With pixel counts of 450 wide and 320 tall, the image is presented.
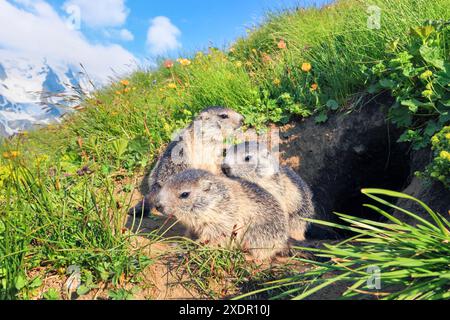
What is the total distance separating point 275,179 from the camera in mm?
5480

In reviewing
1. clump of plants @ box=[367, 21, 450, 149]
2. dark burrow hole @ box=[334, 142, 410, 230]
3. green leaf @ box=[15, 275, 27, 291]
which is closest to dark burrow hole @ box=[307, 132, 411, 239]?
dark burrow hole @ box=[334, 142, 410, 230]

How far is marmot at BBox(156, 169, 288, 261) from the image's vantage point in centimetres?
432

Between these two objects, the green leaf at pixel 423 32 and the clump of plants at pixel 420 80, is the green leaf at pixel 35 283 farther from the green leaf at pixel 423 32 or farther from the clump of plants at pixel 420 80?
the green leaf at pixel 423 32

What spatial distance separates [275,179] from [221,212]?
132 centimetres

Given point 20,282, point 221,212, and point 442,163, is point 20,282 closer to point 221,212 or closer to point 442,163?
point 221,212

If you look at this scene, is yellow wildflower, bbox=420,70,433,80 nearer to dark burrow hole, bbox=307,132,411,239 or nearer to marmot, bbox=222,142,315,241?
dark burrow hole, bbox=307,132,411,239

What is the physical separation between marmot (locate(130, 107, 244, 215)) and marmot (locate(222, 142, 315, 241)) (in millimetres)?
295

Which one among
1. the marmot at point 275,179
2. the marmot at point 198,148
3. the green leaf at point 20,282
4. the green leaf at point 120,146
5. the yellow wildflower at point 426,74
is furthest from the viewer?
the green leaf at point 120,146

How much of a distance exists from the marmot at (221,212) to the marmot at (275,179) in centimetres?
88

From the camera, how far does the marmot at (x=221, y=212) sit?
170 inches

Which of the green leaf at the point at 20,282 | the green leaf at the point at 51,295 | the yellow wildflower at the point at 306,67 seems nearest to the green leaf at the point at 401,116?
the yellow wildflower at the point at 306,67
